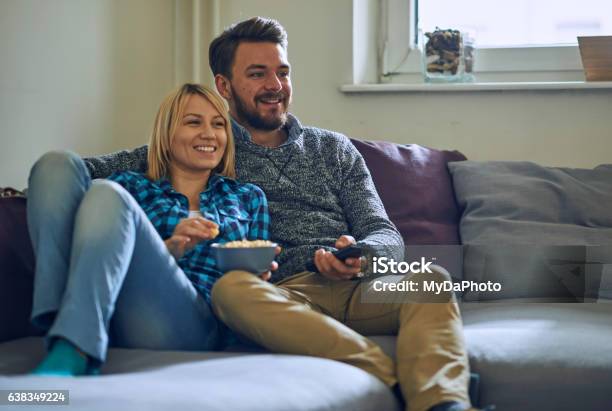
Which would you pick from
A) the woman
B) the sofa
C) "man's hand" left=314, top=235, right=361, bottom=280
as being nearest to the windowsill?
the sofa

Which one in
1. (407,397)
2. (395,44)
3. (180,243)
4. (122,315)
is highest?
(395,44)

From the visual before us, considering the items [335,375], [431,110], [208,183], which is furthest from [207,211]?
[431,110]

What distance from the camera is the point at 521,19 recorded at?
9.91 ft

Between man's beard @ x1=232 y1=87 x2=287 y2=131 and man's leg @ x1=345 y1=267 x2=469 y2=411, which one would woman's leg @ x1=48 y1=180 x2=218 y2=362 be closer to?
man's leg @ x1=345 y1=267 x2=469 y2=411

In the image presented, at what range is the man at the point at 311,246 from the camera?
1.70 m

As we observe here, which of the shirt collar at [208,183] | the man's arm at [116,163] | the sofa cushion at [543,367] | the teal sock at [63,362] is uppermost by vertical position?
the man's arm at [116,163]

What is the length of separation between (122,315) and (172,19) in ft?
5.20

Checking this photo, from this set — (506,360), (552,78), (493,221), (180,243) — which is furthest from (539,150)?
(180,243)

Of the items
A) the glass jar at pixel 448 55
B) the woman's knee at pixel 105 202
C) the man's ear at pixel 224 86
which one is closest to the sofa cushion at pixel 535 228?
the glass jar at pixel 448 55

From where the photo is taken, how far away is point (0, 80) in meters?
2.31

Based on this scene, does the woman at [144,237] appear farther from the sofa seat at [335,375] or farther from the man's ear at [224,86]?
the man's ear at [224,86]

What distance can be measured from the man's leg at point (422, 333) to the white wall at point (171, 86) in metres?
1.01

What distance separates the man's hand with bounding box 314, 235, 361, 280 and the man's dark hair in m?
0.65

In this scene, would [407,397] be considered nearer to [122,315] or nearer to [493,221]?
[122,315]
